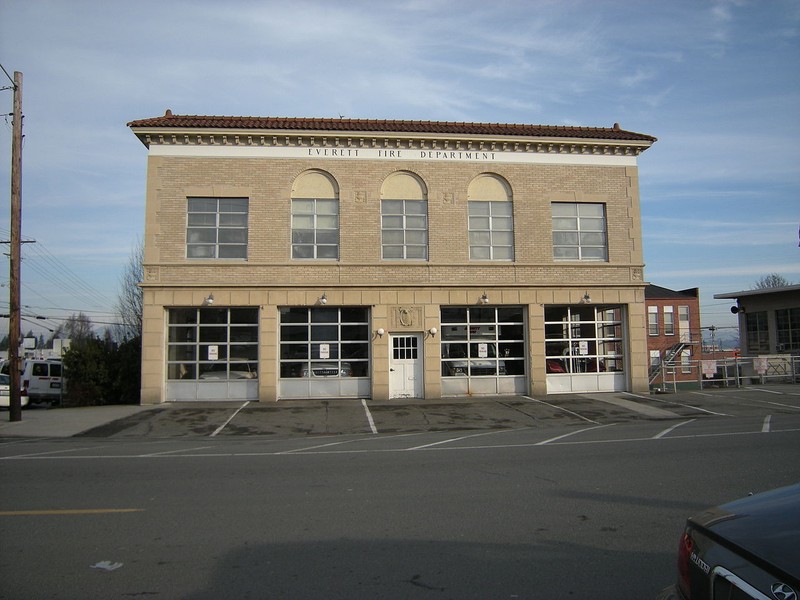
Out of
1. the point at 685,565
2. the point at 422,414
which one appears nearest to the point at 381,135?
the point at 422,414

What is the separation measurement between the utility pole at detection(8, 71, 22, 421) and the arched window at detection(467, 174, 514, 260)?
47.1 ft

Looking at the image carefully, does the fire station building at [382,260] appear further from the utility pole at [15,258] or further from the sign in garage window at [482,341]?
the utility pole at [15,258]

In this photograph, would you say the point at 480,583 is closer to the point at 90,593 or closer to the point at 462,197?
the point at 90,593

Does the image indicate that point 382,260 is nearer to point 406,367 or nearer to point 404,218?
point 404,218

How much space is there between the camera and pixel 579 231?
2275cm

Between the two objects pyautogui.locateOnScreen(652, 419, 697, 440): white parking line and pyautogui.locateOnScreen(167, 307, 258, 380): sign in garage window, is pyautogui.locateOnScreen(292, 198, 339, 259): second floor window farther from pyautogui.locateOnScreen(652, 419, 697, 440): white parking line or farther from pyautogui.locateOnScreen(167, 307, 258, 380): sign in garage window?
pyautogui.locateOnScreen(652, 419, 697, 440): white parking line

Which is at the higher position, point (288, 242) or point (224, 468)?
point (288, 242)

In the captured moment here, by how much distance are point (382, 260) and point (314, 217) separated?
9.26 feet

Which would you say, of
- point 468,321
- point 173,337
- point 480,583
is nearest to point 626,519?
point 480,583

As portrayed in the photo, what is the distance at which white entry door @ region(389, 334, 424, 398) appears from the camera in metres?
21.6

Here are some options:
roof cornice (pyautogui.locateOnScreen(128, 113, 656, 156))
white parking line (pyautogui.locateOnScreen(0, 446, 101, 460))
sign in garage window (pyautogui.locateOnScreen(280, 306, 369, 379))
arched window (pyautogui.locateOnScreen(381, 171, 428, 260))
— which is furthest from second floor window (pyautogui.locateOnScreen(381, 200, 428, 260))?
white parking line (pyautogui.locateOnScreen(0, 446, 101, 460))

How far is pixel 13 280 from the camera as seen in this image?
1800 centimetres

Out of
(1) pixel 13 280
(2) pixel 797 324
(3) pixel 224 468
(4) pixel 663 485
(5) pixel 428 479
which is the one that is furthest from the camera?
(2) pixel 797 324

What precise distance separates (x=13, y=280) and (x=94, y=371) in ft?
17.2
